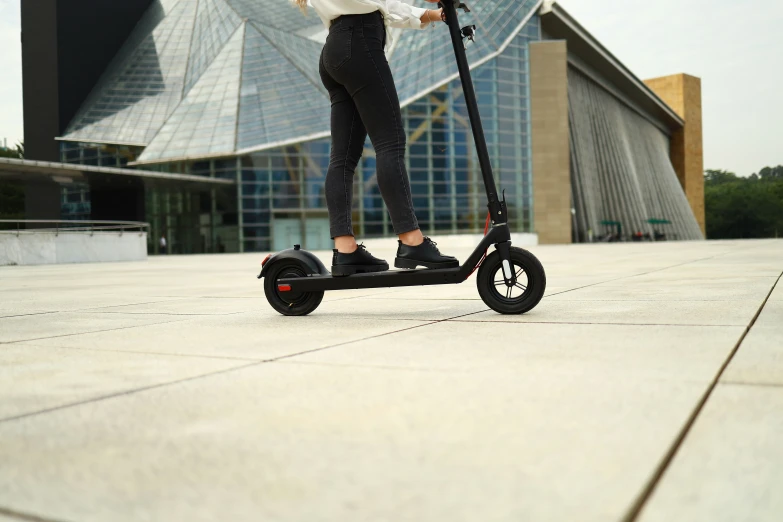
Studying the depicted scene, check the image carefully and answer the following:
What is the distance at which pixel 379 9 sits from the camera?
13.3 ft

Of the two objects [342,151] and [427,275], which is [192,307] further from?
[427,275]

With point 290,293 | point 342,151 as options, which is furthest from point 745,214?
point 290,293

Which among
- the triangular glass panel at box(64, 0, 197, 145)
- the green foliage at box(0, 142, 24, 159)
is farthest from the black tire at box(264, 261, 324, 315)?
the green foliage at box(0, 142, 24, 159)

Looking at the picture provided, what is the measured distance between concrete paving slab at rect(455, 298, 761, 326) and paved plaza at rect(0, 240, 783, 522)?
104 mm

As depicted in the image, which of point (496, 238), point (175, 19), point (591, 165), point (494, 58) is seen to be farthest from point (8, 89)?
point (496, 238)

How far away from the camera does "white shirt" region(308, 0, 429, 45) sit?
157 inches

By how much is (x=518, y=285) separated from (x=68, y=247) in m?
21.9

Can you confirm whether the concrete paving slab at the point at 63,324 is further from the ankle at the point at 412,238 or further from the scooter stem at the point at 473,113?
the scooter stem at the point at 473,113

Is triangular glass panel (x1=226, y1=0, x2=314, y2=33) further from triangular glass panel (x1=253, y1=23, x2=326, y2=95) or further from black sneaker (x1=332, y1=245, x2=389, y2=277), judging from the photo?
black sneaker (x1=332, y1=245, x2=389, y2=277)

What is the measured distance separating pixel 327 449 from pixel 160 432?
0.41 meters

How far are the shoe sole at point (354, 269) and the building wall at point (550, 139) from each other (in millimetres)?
45213

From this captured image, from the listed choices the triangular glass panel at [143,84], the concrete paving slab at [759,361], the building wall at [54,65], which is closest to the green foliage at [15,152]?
the building wall at [54,65]

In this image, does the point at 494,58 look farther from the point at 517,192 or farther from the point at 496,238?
the point at 496,238

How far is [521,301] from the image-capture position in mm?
3920
